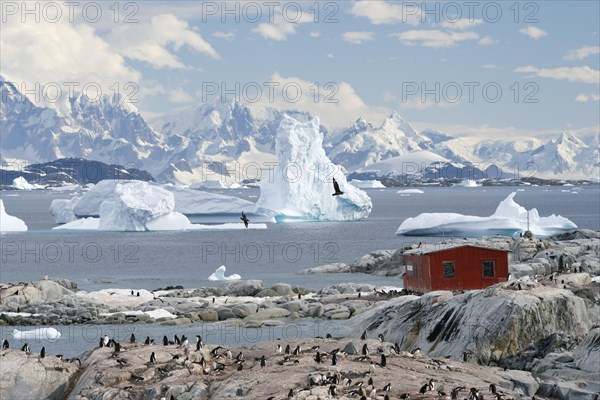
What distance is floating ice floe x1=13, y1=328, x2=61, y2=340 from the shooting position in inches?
1591

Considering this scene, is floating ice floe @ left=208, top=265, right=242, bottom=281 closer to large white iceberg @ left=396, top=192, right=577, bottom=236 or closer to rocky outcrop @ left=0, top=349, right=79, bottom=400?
large white iceberg @ left=396, top=192, right=577, bottom=236

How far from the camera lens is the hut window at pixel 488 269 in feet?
150

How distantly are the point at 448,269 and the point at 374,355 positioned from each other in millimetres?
19016

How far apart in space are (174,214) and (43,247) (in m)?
14.5

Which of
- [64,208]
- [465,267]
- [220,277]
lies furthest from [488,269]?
[64,208]

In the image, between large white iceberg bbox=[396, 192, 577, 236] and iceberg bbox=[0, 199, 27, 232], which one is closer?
large white iceberg bbox=[396, 192, 577, 236]

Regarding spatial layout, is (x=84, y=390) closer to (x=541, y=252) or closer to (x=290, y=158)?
(x=541, y=252)

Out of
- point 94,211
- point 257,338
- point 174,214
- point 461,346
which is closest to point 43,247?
point 174,214

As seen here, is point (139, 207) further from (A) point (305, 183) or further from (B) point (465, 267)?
(B) point (465, 267)

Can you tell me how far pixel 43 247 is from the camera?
326ft

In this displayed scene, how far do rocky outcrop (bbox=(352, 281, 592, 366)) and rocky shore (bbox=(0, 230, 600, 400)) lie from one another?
4cm

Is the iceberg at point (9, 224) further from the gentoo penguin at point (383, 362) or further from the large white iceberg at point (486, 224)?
the gentoo penguin at point (383, 362)

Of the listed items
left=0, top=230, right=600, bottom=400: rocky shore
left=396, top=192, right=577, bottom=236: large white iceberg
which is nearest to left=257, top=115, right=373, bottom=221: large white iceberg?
left=396, top=192, right=577, bottom=236: large white iceberg

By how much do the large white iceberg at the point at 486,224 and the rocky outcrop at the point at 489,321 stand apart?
50.7 m
